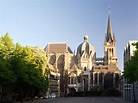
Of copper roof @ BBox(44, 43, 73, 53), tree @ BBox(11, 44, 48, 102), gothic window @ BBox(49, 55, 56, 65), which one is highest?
copper roof @ BBox(44, 43, 73, 53)

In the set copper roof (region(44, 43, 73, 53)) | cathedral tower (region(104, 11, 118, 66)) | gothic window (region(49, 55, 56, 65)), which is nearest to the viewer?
gothic window (region(49, 55, 56, 65))

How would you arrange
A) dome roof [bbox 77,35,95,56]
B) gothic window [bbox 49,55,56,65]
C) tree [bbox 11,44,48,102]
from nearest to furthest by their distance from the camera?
tree [bbox 11,44,48,102] → gothic window [bbox 49,55,56,65] → dome roof [bbox 77,35,95,56]

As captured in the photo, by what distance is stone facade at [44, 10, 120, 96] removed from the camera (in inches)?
5832

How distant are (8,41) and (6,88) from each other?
34.5 feet

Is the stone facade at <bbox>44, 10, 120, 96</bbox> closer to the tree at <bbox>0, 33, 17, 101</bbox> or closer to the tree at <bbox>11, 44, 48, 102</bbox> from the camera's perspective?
the tree at <bbox>11, 44, 48, 102</bbox>

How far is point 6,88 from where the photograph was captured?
5369 cm

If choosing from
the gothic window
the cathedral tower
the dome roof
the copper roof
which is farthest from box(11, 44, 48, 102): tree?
the cathedral tower

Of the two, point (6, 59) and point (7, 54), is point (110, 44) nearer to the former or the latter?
point (7, 54)

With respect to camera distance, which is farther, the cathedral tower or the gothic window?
the cathedral tower

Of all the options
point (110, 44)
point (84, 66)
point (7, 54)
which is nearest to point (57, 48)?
point (84, 66)

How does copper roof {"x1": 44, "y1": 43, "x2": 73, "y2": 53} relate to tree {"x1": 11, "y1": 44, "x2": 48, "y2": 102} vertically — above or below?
above

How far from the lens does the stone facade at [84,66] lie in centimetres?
14812

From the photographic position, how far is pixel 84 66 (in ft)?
570

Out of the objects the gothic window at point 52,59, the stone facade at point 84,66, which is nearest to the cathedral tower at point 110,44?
the stone facade at point 84,66
